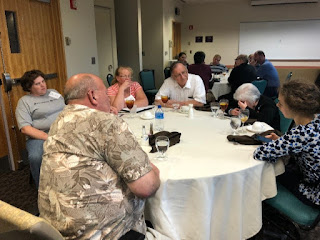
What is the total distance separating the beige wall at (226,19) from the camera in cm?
877

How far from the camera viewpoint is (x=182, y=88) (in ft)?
10.5

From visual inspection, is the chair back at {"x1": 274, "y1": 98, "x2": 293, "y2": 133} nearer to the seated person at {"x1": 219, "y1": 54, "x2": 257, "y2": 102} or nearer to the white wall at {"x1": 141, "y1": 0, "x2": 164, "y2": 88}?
the seated person at {"x1": 219, "y1": 54, "x2": 257, "y2": 102}

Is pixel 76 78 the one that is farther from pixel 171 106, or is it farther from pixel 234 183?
pixel 171 106

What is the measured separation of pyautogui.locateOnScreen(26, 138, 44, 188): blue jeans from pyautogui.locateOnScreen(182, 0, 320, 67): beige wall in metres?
8.30

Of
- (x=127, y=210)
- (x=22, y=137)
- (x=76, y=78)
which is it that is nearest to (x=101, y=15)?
(x=22, y=137)

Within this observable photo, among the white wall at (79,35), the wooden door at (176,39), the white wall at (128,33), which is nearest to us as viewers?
the white wall at (79,35)

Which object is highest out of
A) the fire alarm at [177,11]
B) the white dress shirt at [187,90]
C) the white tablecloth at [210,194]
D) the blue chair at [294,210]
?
the fire alarm at [177,11]

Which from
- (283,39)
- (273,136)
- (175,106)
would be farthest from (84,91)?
(283,39)

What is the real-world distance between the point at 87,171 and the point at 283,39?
9.58 m

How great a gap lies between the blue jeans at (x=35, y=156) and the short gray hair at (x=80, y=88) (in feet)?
4.69

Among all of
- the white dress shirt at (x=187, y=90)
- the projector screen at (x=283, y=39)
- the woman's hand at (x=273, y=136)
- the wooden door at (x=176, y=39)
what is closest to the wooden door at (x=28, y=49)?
the white dress shirt at (x=187, y=90)

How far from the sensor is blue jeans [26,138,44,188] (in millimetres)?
2424

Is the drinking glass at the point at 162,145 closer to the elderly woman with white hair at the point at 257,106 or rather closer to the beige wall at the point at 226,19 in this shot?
the elderly woman with white hair at the point at 257,106

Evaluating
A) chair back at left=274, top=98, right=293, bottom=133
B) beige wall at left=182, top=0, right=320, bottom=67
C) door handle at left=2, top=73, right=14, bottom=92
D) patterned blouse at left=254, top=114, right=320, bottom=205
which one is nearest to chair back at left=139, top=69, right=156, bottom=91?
door handle at left=2, top=73, right=14, bottom=92
